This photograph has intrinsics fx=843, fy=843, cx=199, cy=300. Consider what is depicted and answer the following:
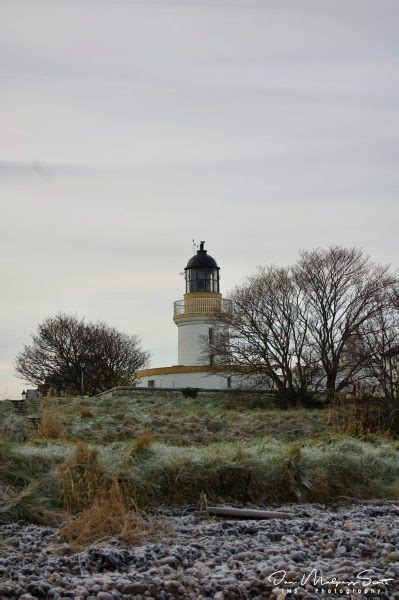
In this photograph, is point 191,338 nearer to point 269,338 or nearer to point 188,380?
point 188,380

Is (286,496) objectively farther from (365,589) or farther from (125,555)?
(365,589)

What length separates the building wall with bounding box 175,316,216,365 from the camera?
37.1m

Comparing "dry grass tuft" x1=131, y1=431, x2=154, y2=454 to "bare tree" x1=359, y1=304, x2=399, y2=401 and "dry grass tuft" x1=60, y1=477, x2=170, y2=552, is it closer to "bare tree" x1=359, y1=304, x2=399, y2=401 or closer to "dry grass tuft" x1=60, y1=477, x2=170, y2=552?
"dry grass tuft" x1=60, y1=477, x2=170, y2=552

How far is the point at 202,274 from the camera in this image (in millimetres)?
37562

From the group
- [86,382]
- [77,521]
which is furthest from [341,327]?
[77,521]

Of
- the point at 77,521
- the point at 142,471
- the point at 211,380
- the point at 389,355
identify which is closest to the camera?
the point at 77,521

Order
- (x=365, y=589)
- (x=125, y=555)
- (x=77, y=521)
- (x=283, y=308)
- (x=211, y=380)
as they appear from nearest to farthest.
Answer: (x=365, y=589) → (x=125, y=555) → (x=77, y=521) → (x=283, y=308) → (x=211, y=380)

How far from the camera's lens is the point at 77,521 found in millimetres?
7211

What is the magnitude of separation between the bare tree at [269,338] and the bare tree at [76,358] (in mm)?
10205

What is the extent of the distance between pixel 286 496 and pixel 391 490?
1573 millimetres

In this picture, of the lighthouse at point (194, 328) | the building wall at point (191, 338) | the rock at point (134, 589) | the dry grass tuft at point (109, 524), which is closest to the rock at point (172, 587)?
the rock at point (134, 589)

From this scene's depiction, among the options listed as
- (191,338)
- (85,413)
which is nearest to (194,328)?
(191,338)

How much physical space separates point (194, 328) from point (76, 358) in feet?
20.8

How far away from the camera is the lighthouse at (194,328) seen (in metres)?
35.9
